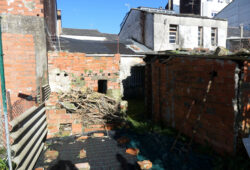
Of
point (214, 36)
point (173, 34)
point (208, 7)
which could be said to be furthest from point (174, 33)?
point (208, 7)

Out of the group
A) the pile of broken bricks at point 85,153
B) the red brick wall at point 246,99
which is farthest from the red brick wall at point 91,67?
the red brick wall at point 246,99

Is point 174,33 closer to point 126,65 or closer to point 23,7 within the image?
point 126,65

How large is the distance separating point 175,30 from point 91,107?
12009mm

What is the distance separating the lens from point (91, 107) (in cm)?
627

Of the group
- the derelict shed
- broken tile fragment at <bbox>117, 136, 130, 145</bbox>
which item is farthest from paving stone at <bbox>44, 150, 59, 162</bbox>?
the derelict shed

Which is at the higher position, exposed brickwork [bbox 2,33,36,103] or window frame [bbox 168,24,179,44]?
window frame [bbox 168,24,179,44]

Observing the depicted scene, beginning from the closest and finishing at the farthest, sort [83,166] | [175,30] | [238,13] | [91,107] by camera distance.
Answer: [83,166], [91,107], [175,30], [238,13]

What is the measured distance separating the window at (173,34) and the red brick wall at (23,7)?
39.7 feet

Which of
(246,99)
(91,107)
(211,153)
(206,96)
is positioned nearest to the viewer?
(246,99)

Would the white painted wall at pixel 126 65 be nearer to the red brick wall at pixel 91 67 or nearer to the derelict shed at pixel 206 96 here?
the red brick wall at pixel 91 67

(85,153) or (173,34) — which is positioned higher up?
(173,34)

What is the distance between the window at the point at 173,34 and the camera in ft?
48.8

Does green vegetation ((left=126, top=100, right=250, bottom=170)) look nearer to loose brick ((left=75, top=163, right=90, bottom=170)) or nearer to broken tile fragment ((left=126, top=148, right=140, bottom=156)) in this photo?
broken tile fragment ((left=126, top=148, right=140, bottom=156))

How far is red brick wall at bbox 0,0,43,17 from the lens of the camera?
4.70 metres
